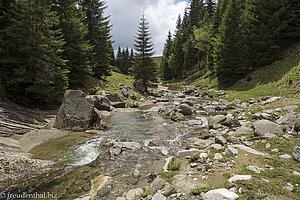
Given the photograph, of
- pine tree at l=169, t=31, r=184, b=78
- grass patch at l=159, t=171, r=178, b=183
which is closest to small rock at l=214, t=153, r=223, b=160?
grass patch at l=159, t=171, r=178, b=183

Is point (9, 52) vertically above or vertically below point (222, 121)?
above

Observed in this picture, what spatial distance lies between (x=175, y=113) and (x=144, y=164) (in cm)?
948

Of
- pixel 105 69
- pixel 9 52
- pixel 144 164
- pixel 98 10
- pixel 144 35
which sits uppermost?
pixel 98 10

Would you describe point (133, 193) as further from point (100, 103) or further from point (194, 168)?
point (100, 103)

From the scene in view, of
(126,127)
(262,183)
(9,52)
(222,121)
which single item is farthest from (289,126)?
(9,52)

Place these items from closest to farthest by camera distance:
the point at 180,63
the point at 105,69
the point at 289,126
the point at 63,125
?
the point at 289,126 → the point at 63,125 → the point at 105,69 → the point at 180,63

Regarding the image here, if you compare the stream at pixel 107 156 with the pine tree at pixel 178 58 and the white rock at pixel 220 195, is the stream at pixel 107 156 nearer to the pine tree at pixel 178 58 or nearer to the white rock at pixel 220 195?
the white rock at pixel 220 195

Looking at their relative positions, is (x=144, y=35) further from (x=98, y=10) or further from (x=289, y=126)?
(x=289, y=126)

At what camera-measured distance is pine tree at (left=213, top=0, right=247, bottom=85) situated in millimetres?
28047

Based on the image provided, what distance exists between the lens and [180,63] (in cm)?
6688

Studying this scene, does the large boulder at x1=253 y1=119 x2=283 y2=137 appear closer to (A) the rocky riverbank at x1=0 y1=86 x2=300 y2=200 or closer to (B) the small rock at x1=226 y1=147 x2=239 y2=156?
(A) the rocky riverbank at x1=0 y1=86 x2=300 y2=200

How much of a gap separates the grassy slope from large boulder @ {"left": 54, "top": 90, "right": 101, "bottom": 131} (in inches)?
798

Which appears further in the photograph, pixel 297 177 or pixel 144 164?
pixel 144 164

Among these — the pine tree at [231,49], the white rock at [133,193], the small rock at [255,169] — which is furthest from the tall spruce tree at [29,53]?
the pine tree at [231,49]
